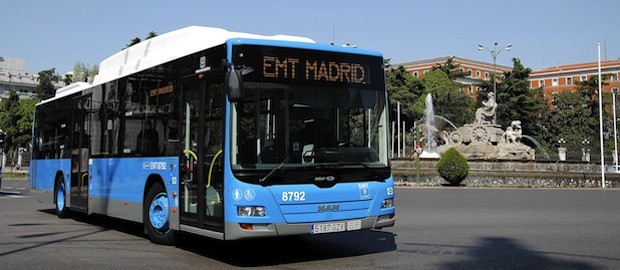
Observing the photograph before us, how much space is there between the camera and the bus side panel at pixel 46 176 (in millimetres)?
13717

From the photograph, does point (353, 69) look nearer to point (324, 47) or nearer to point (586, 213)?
point (324, 47)

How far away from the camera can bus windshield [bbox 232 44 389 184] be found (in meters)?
7.58

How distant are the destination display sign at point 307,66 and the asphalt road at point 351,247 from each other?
240cm

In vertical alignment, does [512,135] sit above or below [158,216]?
above

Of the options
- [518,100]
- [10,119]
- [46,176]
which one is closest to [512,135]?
[46,176]

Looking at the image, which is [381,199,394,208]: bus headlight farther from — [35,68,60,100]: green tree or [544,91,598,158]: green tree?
[35,68,60,100]: green tree

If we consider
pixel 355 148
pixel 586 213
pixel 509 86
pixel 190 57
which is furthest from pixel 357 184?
pixel 509 86

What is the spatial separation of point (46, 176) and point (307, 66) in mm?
9495

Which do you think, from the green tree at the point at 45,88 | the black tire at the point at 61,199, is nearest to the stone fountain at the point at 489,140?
the black tire at the point at 61,199

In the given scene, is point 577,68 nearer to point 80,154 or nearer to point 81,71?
point 81,71

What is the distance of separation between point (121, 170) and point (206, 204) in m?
3.29

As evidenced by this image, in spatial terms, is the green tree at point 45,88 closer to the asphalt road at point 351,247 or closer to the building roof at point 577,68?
the asphalt road at point 351,247

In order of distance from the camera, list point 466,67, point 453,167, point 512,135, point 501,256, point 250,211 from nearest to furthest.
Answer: point 250,211
point 501,256
point 453,167
point 512,135
point 466,67

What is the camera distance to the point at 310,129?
25.9 ft
